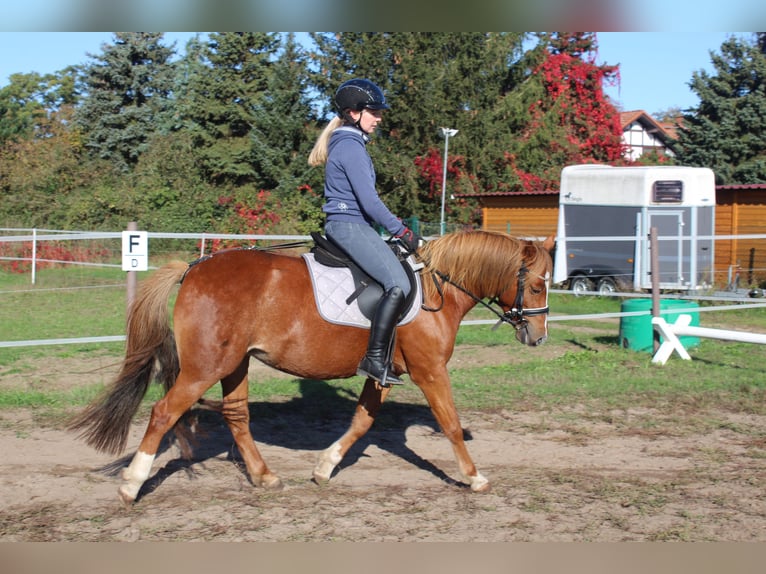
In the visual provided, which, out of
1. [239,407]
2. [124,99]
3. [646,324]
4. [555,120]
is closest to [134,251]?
[239,407]

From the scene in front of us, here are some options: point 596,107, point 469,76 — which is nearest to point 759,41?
point 596,107

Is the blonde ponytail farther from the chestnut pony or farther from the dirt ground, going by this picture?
the dirt ground

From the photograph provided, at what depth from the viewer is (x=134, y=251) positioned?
747 cm

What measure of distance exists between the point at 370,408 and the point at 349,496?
2.40 ft

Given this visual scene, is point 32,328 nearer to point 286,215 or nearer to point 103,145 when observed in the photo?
point 286,215

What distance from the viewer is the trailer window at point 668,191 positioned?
58.6 ft

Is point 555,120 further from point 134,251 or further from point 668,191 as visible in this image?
point 134,251

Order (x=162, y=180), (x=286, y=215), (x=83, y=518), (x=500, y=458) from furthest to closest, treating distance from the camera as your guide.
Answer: (x=162, y=180) → (x=286, y=215) → (x=500, y=458) → (x=83, y=518)

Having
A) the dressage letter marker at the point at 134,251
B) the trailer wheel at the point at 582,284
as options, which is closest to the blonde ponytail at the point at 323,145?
the dressage letter marker at the point at 134,251

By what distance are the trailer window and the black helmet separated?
14662mm

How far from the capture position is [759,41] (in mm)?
32406

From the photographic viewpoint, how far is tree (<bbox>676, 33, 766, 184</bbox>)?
31359mm

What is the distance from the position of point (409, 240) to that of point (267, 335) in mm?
1132

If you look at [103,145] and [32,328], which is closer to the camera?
[32,328]
